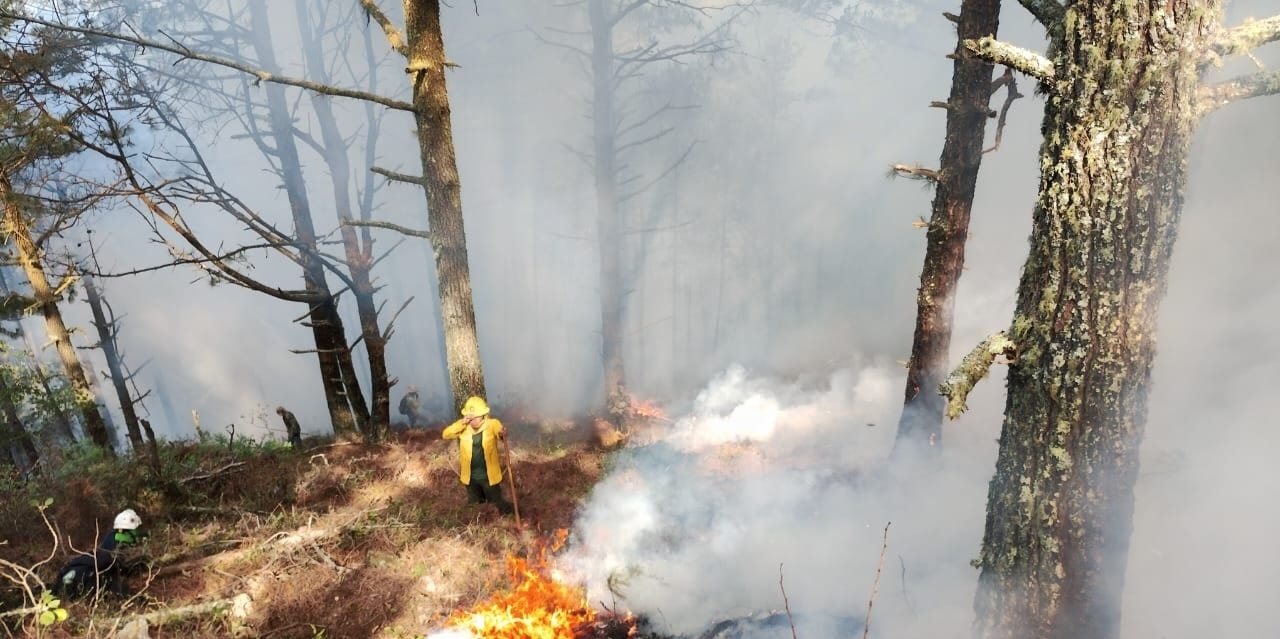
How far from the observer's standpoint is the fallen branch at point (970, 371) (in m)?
3.39

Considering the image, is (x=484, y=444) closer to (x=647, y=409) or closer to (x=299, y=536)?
(x=299, y=536)

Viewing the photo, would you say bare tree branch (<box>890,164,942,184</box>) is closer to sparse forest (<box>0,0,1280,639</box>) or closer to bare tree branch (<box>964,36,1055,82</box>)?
sparse forest (<box>0,0,1280,639</box>)

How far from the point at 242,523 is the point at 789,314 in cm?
2475

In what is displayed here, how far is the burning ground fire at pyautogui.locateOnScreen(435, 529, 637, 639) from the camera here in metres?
5.71

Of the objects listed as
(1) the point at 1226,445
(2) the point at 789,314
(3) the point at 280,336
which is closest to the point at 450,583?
Result: (1) the point at 1226,445

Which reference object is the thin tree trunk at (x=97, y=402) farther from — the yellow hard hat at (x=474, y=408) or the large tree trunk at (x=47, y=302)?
the yellow hard hat at (x=474, y=408)

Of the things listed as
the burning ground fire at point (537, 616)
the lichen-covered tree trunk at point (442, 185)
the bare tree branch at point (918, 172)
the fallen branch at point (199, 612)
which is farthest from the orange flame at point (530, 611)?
the bare tree branch at point (918, 172)

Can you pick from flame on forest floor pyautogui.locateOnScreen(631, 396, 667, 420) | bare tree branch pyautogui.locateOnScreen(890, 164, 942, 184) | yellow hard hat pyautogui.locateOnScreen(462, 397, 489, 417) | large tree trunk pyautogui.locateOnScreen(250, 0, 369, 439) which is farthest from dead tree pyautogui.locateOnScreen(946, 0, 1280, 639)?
flame on forest floor pyautogui.locateOnScreen(631, 396, 667, 420)

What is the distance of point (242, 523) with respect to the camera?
707cm

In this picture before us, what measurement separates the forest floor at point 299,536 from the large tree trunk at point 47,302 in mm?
2796

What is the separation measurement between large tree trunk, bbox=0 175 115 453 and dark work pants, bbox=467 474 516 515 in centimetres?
852

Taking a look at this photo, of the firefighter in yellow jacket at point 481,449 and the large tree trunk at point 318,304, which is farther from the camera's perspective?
the large tree trunk at point 318,304

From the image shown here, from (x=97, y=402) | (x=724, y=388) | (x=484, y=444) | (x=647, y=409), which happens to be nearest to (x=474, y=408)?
(x=484, y=444)

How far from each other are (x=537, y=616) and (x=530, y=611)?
114 millimetres
